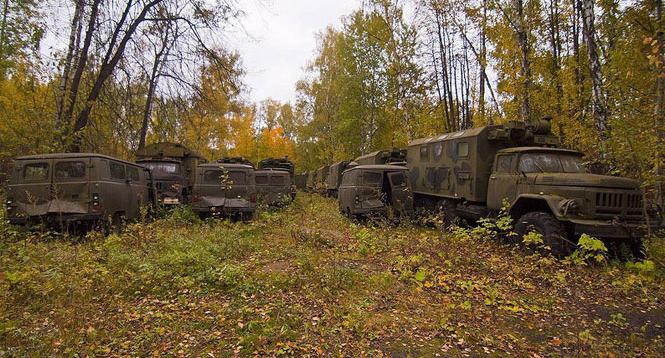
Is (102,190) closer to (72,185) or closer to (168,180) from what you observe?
(72,185)

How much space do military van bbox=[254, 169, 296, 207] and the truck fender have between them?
10.6m

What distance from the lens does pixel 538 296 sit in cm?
541

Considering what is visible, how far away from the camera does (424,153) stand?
12.6 meters

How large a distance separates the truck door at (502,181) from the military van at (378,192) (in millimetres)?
2892

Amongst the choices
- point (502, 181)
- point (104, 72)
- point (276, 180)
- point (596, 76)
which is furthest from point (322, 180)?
point (596, 76)

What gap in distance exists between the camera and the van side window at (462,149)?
1047cm

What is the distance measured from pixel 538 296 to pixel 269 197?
13.1 meters

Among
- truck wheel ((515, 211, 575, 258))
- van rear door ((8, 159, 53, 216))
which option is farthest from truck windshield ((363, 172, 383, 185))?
van rear door ((8, 159, 53, 216))

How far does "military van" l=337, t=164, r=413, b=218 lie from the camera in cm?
1173

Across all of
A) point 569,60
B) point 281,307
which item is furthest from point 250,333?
point 569,60

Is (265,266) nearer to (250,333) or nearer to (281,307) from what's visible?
(281,307)

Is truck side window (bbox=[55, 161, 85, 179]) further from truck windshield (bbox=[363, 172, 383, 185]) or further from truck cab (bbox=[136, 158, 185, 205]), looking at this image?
truck windshield (bbox=[363, 172, 383, 185])

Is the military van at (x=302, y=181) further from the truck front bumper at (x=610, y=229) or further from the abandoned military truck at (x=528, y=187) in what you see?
the truck front bumper at (x=610, y=229)

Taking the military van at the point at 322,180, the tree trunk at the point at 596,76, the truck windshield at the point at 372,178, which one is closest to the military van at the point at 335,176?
the military van at the point at 322,180
